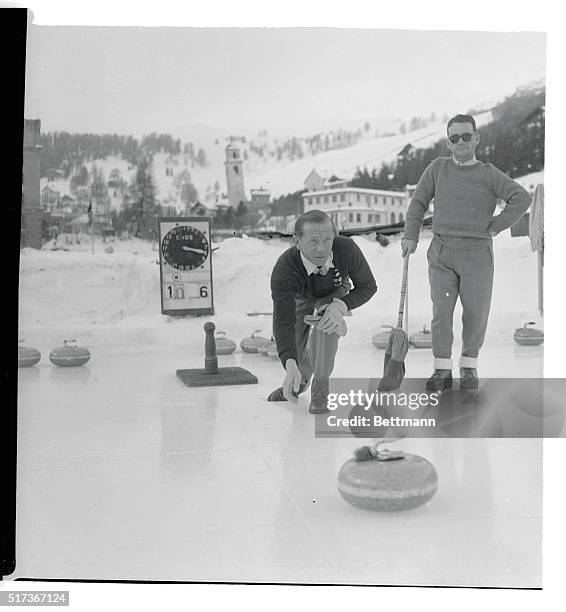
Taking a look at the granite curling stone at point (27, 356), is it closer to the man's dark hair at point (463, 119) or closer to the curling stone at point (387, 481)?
the curling stone at point (387, 481)

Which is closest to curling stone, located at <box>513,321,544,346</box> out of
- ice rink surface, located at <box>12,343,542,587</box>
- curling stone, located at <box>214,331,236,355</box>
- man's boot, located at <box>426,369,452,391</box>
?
ice rink surface, located at <box>12,343,542,587</box>

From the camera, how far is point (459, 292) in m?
1.60

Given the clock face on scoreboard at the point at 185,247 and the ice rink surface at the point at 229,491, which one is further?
the clock face on scoreboard at the point at 185,247

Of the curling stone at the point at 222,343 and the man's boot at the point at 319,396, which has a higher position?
the curling stone at the point at 222,343

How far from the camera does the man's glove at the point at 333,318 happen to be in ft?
5.25

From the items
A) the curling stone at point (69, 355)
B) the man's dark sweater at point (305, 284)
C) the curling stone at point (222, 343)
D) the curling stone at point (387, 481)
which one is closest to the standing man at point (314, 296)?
the man's dark sweater at point (305, 284)

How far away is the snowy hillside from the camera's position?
162cm

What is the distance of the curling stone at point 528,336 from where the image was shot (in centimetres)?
156

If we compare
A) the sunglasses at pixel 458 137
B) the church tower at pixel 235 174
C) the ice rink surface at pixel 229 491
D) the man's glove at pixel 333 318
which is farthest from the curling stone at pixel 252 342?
the sunglasses at pixel 458 137

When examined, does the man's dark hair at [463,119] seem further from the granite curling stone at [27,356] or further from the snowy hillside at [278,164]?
the granite curling stone at [27,356]

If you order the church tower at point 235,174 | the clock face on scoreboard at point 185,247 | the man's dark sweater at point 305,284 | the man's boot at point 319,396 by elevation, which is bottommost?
the man's boot at point 319,396

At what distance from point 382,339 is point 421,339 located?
0.08 metres

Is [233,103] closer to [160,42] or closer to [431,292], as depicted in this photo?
[160,42]

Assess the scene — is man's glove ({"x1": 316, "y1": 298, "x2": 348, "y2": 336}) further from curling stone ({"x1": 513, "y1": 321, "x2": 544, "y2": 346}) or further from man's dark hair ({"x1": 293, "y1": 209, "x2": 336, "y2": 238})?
curling stone ({"x1": 513, "y1": 321, "x2": 544, "y2": 346})
